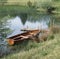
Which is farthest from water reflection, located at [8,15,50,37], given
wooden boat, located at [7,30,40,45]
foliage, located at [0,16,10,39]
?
foliage, located at [0,16,10,39]

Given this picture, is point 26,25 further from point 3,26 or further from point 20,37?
point 3,26

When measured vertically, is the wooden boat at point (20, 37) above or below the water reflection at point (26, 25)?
above

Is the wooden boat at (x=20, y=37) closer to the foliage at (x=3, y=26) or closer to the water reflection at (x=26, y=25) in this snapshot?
the foliage at (x=3, y=26)

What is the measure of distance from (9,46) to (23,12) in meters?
20.9

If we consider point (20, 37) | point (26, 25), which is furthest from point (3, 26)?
point (26, 25)

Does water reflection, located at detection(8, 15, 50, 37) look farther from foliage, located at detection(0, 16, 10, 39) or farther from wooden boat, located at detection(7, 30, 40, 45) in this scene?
foliage, located at detection(0, 16, 10, 39)

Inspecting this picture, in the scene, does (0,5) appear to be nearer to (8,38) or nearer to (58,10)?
(58,10)

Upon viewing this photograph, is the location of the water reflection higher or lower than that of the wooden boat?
lower

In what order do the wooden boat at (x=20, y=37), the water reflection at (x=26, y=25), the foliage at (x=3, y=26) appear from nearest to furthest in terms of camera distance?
1. the foliage at (x=3, y=26)
2. the wooden boat at (x=20, y=37)
3. the water reflection at (x=26, y=25)

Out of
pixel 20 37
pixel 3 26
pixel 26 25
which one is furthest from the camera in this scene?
pixel 26 25

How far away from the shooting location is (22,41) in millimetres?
19891

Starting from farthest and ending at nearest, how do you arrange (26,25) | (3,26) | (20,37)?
(26,25) < (20,37) < (3,26)

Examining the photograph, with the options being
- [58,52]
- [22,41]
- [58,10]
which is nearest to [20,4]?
[58,10]

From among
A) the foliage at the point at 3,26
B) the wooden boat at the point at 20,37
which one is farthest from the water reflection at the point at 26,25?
the foliage at the point at 3,26
